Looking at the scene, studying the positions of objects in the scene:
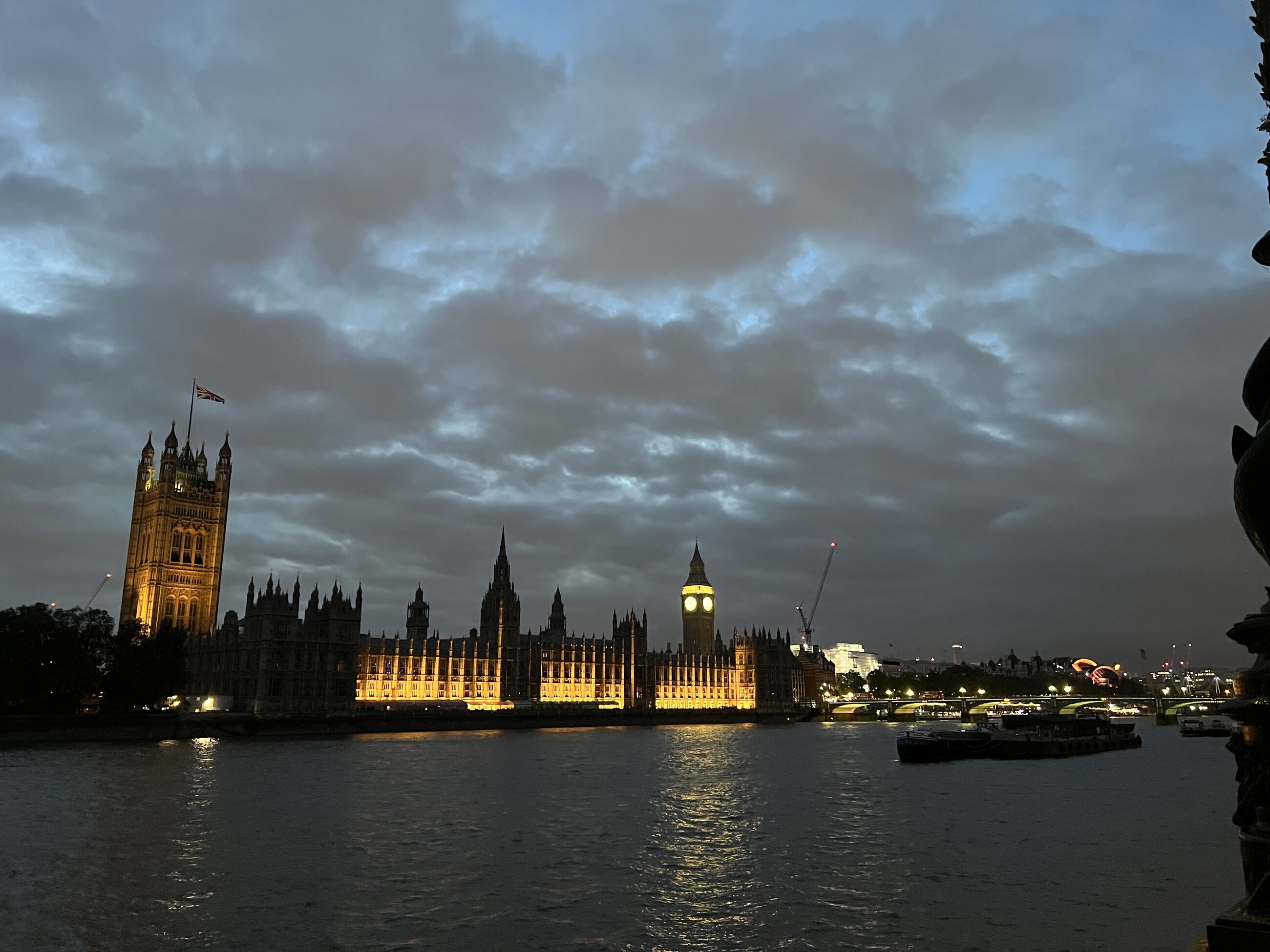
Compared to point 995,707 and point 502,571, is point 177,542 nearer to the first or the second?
point 502,571

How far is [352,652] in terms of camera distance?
13000 centimetres

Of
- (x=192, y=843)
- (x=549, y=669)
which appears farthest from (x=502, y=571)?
(x=192, y=843)

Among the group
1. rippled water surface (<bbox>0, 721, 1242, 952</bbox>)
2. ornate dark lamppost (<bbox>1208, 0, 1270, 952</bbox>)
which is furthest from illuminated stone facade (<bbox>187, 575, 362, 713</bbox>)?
ornate dark lamppost (<bbox>1208, 0, 1270, 952</bbox>)

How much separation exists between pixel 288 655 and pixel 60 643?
41087 mm

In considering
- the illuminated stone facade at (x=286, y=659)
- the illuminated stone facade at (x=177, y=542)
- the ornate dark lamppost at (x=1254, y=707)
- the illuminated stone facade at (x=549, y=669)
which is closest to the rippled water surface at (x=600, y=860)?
the ornate dark lamppost at (x=1254, y=707)

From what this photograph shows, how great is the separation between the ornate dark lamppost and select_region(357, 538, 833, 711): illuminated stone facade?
5232 inches

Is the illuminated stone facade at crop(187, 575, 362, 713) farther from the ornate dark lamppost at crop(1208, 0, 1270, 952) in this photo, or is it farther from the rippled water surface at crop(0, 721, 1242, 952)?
the ornate dark lamppost at crop(1208, 0, 1270, 952)

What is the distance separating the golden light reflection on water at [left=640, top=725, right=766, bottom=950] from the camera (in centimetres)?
2264

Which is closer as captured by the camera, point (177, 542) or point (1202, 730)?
point (1202, 730)

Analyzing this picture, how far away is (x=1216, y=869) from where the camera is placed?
97.3ft

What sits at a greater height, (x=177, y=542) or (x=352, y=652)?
(x=177, y=542)

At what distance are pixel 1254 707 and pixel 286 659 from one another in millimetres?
130403

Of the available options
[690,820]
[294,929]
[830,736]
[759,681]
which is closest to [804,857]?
[690,820]

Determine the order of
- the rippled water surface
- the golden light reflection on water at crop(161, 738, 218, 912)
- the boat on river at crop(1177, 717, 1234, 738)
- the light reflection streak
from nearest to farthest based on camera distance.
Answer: the rippled water surface
the light reflection streak
the golden light reflection on water at crop(161, 738, 218, 912)
the boat on river at crop(1177, 717, 1234, 738)
